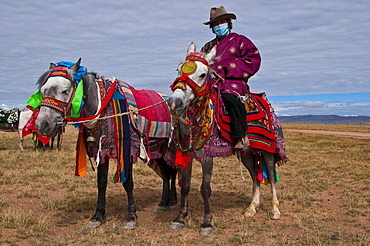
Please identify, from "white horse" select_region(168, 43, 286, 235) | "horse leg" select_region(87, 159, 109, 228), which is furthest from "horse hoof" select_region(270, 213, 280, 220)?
"horse leg" select_region(87, 159, 109, 228)

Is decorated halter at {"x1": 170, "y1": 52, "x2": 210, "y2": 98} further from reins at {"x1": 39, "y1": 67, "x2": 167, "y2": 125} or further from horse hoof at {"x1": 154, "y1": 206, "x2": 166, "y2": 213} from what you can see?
horse hoof at {"x1": 154, "y1": 206, "x2": 166, "y2": 213}

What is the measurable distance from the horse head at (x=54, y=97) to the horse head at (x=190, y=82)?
4.93 ft

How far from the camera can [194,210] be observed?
6.75 m

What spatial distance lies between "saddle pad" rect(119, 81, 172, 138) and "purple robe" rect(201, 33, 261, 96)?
3.82ft

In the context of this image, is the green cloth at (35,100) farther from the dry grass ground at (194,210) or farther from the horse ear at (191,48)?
the horse ear at (191,48)

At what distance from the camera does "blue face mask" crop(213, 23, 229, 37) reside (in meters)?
5.84

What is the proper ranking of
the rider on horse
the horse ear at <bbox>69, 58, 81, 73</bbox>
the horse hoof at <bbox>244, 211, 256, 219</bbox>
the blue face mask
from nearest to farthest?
the horse ear at <bbox>69, 58, 81, 73</bbox> < the rider on horse < the blue face mask < the horse hoof at <bbox>244, 211, 256, 219</bbox>

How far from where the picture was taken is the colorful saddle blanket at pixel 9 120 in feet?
55.3

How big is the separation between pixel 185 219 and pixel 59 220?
221 centimetres

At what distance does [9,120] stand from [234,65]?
47.7 feet

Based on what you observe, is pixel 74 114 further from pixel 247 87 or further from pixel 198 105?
pixel 247 87

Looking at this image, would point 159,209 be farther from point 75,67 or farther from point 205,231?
point 75,67

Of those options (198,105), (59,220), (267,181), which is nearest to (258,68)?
(198,105)

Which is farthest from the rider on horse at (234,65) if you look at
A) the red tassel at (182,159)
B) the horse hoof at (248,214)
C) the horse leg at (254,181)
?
the horse hoof at (248,214)
